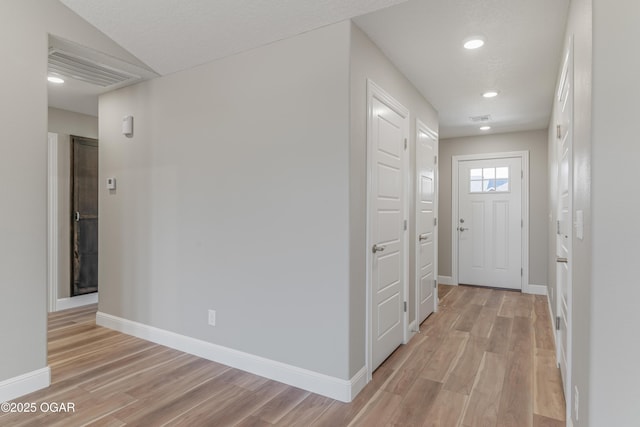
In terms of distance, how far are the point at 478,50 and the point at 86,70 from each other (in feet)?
10.8

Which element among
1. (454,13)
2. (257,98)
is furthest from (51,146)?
(454,13)

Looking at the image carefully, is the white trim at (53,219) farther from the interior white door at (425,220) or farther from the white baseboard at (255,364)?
the interior white door at (425,220)

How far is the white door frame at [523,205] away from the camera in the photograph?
5.30 meters

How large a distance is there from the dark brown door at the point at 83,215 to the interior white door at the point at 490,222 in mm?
5379

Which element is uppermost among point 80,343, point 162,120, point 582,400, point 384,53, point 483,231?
point 384,53

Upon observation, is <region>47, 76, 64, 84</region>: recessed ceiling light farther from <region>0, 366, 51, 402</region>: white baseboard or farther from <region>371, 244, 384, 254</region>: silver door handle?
<region>371, 244, 384, 254</region>: silver door handle

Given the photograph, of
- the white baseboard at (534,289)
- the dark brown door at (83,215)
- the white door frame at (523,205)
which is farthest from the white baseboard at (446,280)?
the dark brown door at (83,215)

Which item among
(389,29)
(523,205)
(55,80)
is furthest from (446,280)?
(55,80)

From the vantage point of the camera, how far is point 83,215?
441 centimetres

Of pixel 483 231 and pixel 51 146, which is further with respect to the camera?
pixel 483 231

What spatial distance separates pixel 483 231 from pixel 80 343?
547cm

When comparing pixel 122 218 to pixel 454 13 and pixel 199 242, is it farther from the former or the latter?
pixel 454 13

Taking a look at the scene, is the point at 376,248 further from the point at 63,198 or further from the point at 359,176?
the point at 63,198

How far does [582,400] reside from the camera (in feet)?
4.83
